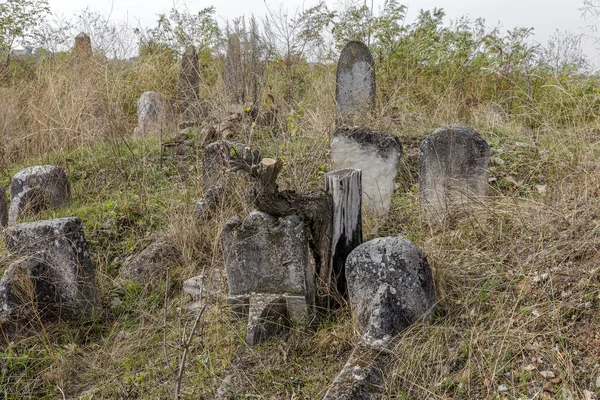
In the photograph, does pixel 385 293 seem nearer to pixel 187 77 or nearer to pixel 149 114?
pixel 187 77

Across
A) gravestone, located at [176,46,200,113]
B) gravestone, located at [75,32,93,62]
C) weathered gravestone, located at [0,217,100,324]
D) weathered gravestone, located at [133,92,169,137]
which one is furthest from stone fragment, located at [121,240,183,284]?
gravestone, located at [75,32,93,62]

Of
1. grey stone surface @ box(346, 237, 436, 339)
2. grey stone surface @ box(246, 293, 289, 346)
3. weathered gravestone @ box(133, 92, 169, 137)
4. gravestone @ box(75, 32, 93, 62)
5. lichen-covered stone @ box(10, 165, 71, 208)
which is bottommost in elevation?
grey stone surface @ box(246, 293, 289, 346)

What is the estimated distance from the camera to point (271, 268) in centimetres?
348

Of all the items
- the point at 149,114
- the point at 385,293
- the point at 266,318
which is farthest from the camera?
the point at 149,114

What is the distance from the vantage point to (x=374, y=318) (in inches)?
121

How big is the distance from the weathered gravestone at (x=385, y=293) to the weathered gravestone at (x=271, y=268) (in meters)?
0.35

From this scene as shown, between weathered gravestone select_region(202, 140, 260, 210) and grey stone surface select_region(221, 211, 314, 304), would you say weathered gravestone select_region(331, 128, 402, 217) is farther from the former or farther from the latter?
grey stone surface select_region(221, 211, 314, 304)

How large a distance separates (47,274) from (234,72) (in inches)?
172

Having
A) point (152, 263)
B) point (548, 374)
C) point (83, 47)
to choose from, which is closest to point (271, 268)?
point (152, 263)

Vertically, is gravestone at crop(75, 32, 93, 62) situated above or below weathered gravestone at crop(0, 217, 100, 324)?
above

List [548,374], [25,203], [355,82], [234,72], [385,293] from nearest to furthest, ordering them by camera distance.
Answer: [548,374], [385,293], [25,203], [355,82], [234,72]

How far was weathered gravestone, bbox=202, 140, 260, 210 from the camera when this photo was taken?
15.6 feet

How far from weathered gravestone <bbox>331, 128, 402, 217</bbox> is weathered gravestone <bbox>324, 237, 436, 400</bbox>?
1.70 m

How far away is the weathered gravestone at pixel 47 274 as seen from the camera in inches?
142
